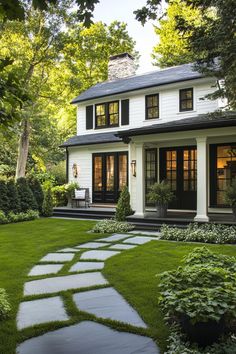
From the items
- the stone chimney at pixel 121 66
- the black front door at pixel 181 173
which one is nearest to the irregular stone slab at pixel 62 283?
the black front door at pixel 181 173

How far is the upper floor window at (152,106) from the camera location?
14.5 m

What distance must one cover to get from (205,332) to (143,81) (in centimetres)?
1381

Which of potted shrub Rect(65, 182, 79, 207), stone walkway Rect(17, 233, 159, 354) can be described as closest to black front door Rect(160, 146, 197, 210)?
potted shrub Rect(65, 182, 79, 207)

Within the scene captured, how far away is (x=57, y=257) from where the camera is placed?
682cm

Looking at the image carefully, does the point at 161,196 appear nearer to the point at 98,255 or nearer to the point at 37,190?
the point at 98,255

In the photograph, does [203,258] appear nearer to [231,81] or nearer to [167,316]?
[167,316]

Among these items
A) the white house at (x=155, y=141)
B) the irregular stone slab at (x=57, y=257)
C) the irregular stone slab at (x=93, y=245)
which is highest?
the white house at (x=155, y=141)

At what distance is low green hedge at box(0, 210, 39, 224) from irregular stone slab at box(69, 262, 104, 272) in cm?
691

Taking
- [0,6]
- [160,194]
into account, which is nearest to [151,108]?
[160,194]

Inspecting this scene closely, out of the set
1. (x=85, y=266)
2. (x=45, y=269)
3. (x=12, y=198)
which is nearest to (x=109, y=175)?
(x=12, y=198)

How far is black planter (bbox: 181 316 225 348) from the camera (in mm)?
2980

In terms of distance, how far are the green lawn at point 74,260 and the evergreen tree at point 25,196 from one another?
2419mm

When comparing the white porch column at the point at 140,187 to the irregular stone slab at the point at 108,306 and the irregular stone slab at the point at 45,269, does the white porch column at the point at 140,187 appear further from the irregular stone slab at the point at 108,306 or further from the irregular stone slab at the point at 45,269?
the irregular stone slab at the point at 108,306

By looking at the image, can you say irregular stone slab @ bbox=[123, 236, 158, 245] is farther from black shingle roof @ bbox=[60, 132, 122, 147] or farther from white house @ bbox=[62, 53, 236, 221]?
black shingle roof @ bbox=[60, 132, 122, 147]
